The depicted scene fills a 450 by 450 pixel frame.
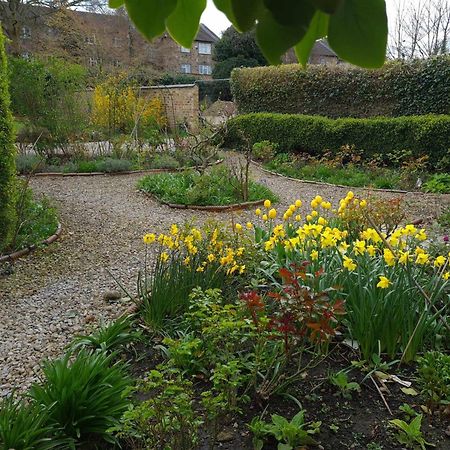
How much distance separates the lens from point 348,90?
12977 millimetres

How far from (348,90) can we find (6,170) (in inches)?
398

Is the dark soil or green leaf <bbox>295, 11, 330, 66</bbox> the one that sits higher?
green leaf <bbox>295, 11, 330, 66</bbox>

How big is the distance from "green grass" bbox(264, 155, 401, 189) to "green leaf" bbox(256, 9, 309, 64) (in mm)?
9015

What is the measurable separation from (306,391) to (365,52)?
92.2 inches

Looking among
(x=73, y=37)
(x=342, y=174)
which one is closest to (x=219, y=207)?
(x=342, y=174)

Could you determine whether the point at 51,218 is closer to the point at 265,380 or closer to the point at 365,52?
the point at 265,380

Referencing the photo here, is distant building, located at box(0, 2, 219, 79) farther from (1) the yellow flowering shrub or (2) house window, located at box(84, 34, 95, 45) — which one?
(1) the yellow flowering shrub

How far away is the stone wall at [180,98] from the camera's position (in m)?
16.4

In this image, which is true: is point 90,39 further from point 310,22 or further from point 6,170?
point 310,22

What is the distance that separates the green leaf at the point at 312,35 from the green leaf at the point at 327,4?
3 centimetres

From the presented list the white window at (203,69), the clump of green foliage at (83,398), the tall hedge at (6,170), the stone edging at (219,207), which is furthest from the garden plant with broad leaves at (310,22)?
the white window at (203,69)

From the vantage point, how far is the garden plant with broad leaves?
1.34 ft

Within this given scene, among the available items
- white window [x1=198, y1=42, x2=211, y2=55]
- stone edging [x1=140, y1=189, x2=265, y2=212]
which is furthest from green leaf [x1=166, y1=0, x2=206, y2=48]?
white window [x1=198, y1=42, x2=211, y2=55]

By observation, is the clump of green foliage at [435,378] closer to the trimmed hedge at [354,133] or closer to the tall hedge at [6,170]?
the tall hedge at [6,170]
